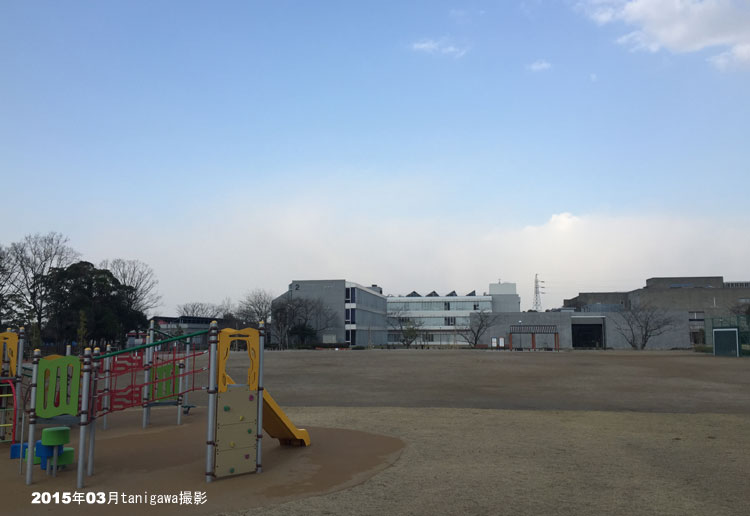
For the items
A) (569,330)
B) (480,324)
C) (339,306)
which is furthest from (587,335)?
(339,306)

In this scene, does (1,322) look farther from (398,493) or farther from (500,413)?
(398,493)

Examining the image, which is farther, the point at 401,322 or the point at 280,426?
the point at 401,322

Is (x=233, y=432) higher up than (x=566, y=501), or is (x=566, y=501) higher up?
(x=233, y=432)

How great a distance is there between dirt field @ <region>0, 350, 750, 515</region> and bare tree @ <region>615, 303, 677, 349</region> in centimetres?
6015

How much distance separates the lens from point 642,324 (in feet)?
249

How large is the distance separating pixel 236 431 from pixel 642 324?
78718 millimetres

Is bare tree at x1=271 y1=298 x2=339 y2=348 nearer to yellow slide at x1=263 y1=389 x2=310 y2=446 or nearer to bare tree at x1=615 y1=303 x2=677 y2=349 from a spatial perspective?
bare tree at x1=615 y1=303 x2=677 y2=349

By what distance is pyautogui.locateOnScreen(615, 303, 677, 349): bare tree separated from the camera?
2911 inches

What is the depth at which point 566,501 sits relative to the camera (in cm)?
678

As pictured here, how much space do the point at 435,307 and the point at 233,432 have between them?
4150 inches

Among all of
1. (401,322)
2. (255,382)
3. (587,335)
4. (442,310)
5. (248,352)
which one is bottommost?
(587,335)

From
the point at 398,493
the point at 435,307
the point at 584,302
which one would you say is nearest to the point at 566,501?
the point at 398,493

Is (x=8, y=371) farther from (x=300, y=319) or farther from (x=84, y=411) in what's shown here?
(x=300, y=319)

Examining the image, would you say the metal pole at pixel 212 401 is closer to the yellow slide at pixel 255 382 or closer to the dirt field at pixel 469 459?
the yellow slide at pixel 255 382
